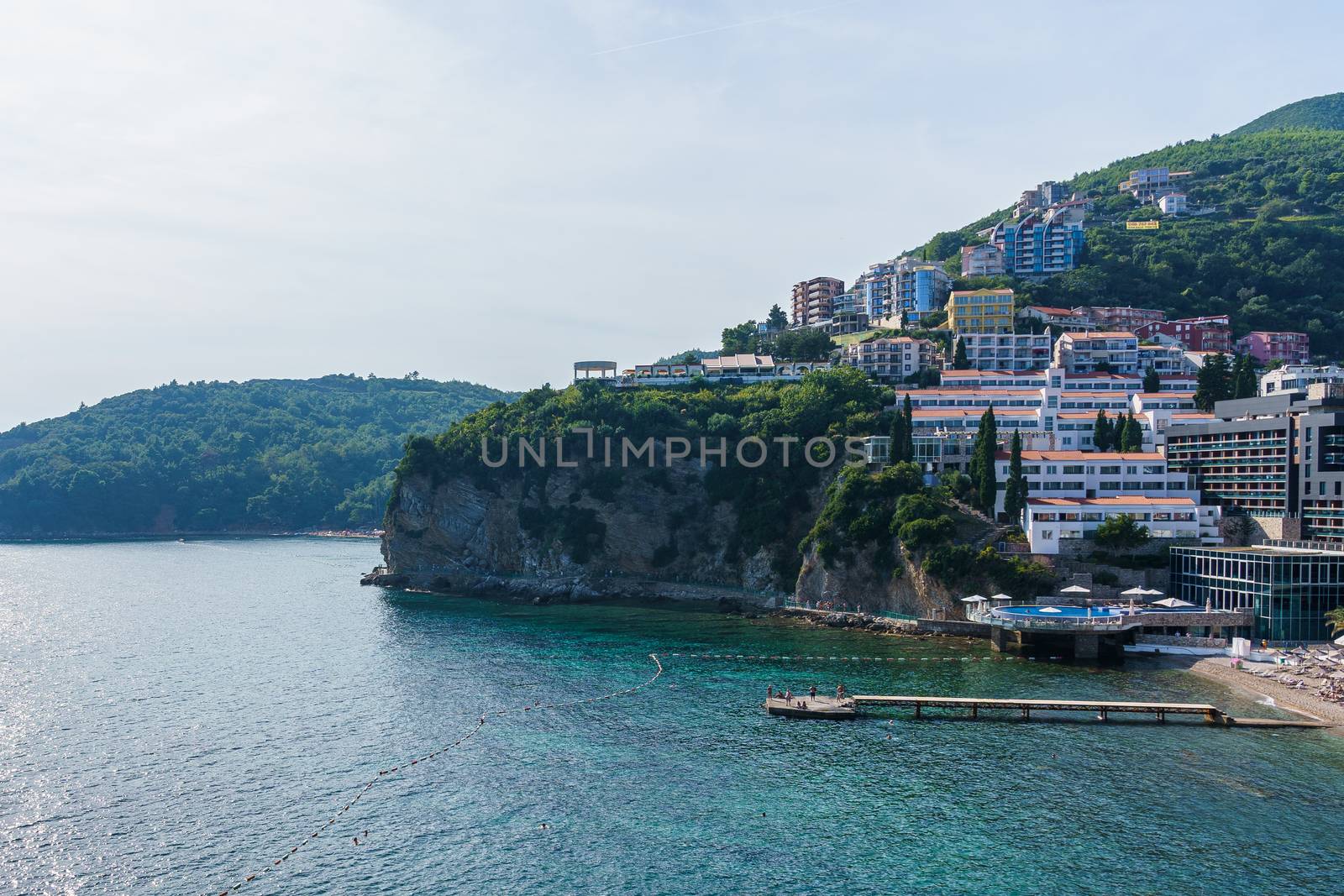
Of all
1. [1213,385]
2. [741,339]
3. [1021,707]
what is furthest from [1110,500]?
[741,339]

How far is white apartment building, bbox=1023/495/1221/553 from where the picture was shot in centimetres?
8738

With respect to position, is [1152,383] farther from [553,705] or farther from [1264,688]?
[553,705]

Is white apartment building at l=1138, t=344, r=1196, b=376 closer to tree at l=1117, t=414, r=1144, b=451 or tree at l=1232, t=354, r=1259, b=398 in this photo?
tree at l=1232, t=354, r=1259, b=398

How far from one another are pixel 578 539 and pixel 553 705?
5916cm

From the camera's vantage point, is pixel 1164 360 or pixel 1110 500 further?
pixel 1164 360

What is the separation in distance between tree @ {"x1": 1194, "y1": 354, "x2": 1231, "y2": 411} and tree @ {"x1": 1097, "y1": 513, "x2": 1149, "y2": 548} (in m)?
34.1

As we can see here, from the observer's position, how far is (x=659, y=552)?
401 feet

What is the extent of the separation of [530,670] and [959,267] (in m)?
139

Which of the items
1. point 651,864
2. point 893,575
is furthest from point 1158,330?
point 651,864

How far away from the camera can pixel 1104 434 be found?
106688 mm

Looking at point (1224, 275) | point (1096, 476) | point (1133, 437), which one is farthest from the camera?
point (1224, 275)

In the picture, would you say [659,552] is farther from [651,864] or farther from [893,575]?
[651,864]

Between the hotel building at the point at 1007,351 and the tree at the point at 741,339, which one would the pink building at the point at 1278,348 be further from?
the tree at the point at 741,339

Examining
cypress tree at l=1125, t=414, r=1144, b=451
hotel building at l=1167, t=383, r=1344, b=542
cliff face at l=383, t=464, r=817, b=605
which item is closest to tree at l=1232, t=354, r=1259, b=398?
hotel building at l=1167, t=383, r=1344, b=542
